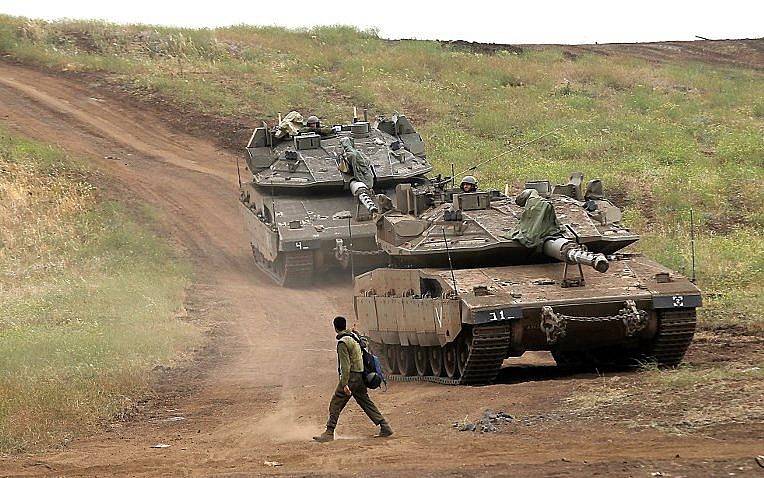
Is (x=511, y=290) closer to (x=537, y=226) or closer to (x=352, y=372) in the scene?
(x=537, y=226)

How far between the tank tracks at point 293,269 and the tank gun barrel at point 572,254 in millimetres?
9047

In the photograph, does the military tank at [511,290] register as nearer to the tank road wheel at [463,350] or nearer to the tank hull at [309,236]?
the tank road wheel at [463,350]

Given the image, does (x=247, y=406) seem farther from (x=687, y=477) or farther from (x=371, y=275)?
(x=687, y=477)

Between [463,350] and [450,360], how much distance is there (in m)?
0.59

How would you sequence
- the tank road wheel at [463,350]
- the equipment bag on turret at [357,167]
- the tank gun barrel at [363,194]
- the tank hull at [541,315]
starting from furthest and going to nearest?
the equipment bag on turret at [357,167] < the tank gun barrel at [363,194] < the tank road wheel at [463,350] < the tank hull at [541,315]

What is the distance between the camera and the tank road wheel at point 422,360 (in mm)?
16984

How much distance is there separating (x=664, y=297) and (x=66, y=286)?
12.1m

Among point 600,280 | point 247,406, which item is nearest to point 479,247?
point 600,280

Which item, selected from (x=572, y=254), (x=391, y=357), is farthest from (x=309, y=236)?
(x=572, y=254)

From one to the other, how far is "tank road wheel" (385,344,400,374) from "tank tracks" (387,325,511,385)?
1.86m

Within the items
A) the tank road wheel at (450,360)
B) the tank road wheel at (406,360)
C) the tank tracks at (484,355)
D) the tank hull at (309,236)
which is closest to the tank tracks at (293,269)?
the tank hull at (309,236)

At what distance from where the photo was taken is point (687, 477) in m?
9.78

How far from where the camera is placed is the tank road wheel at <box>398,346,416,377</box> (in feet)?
57.3

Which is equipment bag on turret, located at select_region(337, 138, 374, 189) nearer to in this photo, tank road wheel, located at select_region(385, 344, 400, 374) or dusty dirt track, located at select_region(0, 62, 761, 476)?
dusty dirt track, located at select_region(0, 62, 761, 476)
